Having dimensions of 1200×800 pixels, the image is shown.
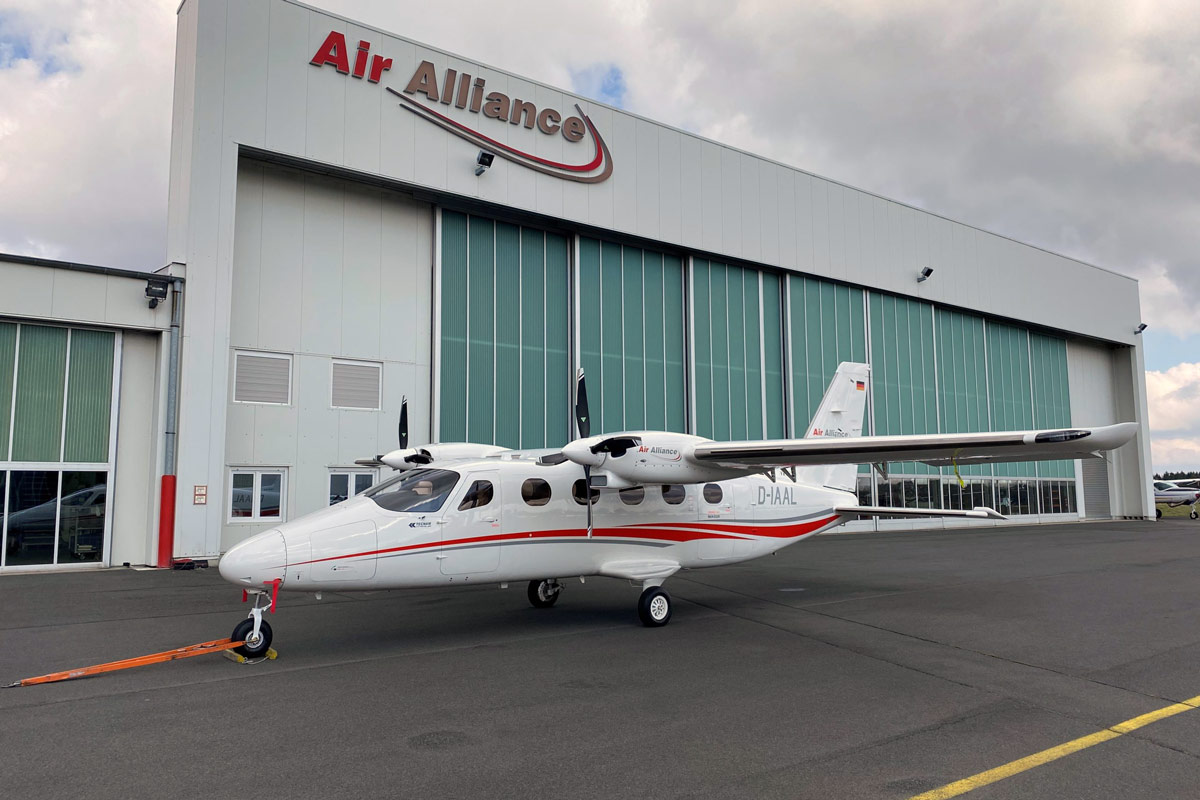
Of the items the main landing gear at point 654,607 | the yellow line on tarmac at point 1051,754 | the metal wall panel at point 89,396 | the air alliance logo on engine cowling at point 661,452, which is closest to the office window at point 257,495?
the metal wall panel at point 89,396

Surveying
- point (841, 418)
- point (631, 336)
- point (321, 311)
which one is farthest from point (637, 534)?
point (631, 336)

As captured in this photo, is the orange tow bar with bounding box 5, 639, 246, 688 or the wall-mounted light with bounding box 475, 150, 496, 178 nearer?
the orange tow bar with bounding box 5, 639, 246, 688

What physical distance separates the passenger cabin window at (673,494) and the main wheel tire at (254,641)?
19.9 ft

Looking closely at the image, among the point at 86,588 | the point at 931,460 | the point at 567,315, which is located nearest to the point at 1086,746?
the point at 931,460

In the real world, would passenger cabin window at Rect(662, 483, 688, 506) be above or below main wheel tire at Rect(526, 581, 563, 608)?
above

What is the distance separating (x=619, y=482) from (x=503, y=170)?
1540cm

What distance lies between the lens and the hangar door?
16.7 m

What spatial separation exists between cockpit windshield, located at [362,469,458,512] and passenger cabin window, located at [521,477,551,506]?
107cm

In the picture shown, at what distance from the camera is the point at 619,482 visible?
10.6 m

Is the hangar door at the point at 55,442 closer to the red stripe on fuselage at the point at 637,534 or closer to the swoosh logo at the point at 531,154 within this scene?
the swoosh logo at the point at 531,154

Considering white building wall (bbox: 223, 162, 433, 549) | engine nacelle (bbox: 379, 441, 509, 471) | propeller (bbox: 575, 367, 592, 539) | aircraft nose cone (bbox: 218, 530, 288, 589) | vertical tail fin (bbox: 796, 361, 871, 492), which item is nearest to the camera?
aircraft nose cone (bbox: 218, 530, 288, 589)

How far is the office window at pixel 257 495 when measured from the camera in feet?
62.3

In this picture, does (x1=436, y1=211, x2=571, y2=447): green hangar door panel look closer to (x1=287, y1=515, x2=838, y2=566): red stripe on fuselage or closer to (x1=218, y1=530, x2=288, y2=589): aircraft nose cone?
(x1=287, y1=515, x2=838, y2=566): red stripe on fuselage

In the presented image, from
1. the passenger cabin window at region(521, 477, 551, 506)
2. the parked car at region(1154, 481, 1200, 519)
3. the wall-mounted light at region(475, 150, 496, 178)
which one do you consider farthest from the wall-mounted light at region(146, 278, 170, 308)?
the parked car at region(1154, 481, 1200, 519)
